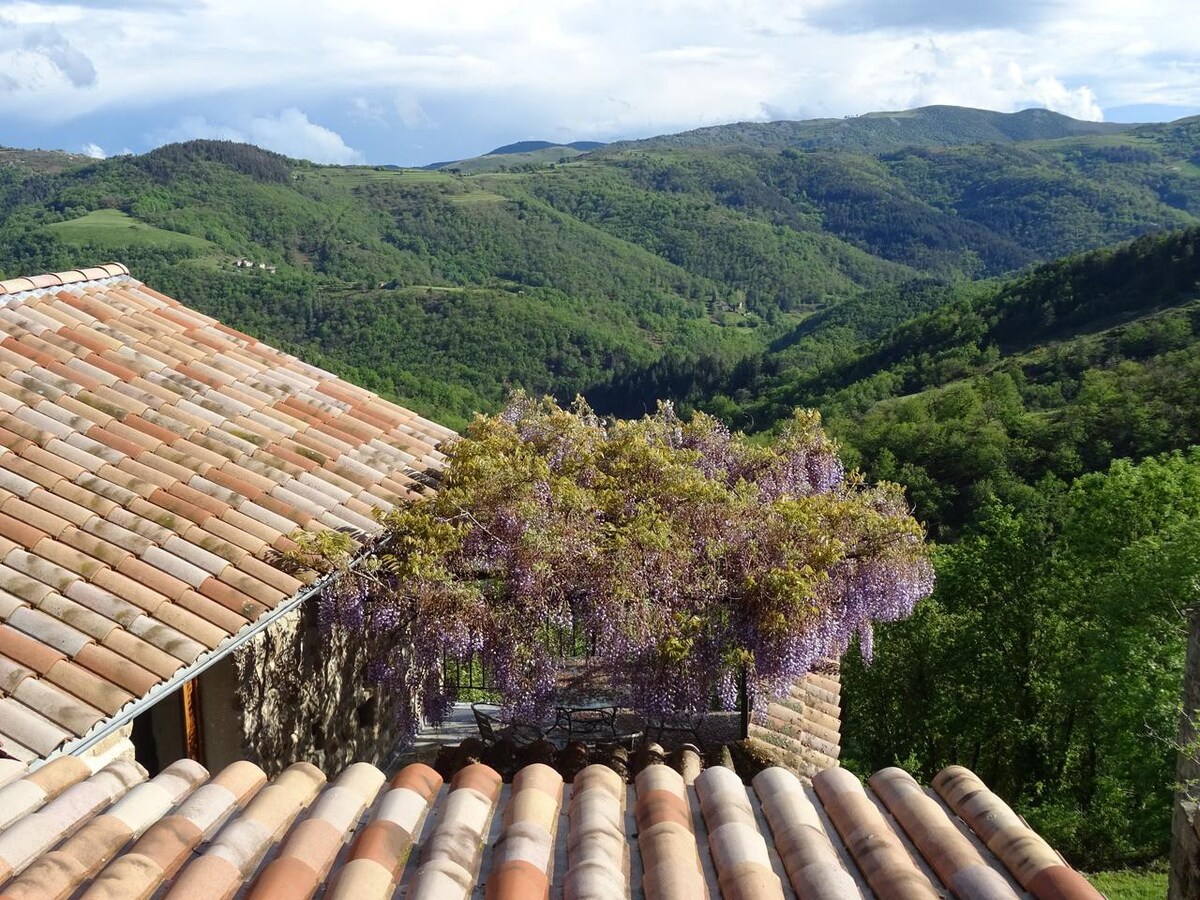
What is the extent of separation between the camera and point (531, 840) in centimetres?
296

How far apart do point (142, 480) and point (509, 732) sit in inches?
144

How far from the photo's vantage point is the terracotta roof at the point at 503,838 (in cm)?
265

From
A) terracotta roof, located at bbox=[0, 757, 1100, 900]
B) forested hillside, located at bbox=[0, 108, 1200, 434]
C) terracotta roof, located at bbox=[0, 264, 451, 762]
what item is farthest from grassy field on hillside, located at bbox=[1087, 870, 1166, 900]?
forested hillside, located at bbox=[0, 108, 1200, 434]

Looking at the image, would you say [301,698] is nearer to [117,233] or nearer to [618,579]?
[618,579]

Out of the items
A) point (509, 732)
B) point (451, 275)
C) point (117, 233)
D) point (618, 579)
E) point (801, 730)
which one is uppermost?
point (117, 233)

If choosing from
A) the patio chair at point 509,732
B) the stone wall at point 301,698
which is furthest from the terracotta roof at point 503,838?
the patio chair at point 509,732

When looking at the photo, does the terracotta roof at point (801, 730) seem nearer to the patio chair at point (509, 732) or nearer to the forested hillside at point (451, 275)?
the patio chair at point (509, 732)

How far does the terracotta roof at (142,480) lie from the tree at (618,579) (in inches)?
25.5

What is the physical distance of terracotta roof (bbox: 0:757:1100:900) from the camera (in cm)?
265

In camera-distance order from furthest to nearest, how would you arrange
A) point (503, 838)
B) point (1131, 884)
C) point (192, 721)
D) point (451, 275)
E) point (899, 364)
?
point (451, 275), point (899, 364), point (1131, 884), point (192, 721), point (503, 838)

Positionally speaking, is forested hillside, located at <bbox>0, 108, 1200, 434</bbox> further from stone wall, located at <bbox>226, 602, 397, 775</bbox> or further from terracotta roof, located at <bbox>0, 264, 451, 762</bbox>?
stone wall, located at <bbox>226, 602, 397, 775</bbox>

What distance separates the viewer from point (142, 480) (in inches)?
241

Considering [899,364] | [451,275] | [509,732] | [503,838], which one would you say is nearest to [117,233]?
[451,275]

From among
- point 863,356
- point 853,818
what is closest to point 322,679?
point 853,818
